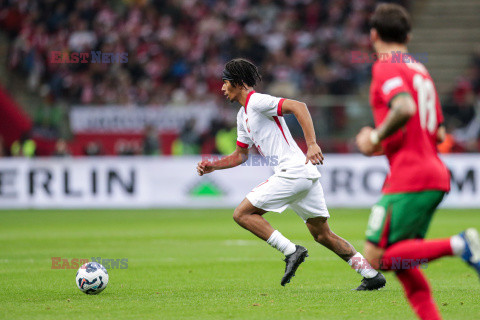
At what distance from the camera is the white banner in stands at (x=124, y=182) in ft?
66.8

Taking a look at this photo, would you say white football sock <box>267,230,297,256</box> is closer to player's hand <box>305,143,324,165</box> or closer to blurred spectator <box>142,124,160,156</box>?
player's hand <box>305,143,324,165</box>

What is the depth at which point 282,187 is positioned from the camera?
7.60m

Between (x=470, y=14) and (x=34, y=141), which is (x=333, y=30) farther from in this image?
(x=34, y=141)

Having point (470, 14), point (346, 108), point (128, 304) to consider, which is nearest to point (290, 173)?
point (128, 304)

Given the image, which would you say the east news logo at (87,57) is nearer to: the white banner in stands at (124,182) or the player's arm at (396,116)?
the white banner in stands at (124,182)

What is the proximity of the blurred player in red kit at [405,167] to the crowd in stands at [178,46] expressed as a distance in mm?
18306

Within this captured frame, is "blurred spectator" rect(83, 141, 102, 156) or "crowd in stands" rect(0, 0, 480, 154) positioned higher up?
"crowd in stands" rect(0, 0, 480, 154)

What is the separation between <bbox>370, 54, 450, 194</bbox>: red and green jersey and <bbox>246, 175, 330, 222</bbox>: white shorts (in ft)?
8.96

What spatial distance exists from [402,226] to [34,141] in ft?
64.0

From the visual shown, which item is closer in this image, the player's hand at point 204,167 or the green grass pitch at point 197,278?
the green grass pitch at point 197,278

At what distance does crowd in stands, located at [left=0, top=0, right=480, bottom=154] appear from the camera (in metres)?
24.7

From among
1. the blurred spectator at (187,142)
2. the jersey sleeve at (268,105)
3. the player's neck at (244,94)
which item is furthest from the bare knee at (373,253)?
the blurred spectator at (187,142)

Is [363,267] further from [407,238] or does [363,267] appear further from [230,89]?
[407,238]

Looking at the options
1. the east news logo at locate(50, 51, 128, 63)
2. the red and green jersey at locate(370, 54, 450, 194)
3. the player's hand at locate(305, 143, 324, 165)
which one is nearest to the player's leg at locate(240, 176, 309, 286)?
the player's hand at locate(305, 143, 324, 165)
